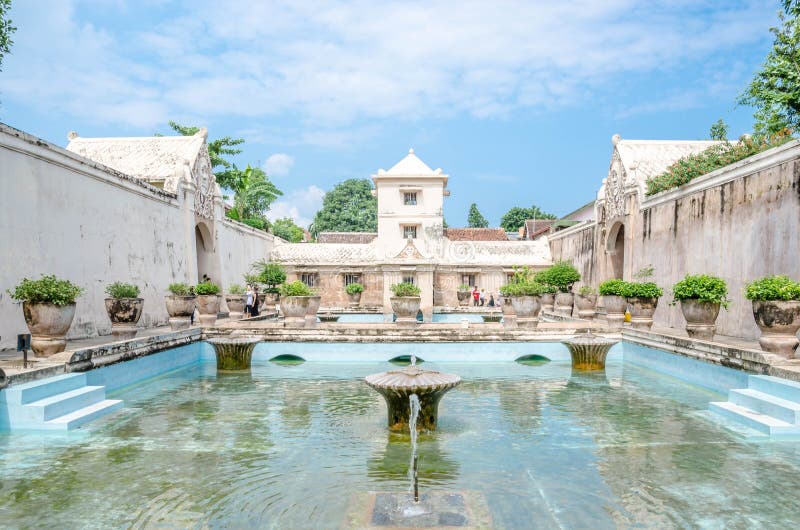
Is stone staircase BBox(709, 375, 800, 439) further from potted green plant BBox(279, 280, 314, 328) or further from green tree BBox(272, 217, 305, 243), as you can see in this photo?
green tree BBox(272, 217, 305, 243)

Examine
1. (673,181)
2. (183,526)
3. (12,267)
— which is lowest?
(183,526)

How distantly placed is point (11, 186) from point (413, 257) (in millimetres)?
14906

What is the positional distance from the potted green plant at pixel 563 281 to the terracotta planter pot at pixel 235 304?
29.1 ft

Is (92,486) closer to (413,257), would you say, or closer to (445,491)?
(445,491)

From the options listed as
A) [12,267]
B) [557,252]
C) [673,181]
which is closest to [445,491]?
[12,267]

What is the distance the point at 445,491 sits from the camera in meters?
3.93

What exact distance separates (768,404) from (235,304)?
12.3 metres

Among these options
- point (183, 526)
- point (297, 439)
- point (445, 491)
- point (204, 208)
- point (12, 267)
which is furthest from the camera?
point (204, 208)

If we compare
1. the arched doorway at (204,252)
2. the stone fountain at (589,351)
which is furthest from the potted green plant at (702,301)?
the arched doorway at (204,252)

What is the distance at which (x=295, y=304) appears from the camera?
11633 millimetres

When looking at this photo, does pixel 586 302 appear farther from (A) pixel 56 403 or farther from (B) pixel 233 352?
(A) pixel 56 403

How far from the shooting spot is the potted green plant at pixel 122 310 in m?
8.92

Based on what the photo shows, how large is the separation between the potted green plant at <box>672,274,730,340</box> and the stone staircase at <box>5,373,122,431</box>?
8302 mm

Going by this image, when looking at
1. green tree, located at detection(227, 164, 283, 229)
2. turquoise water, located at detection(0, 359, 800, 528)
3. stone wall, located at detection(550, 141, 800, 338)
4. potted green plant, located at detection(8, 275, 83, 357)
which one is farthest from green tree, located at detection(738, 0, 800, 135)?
green tree, located at detection(227, 164, 283, 229)
